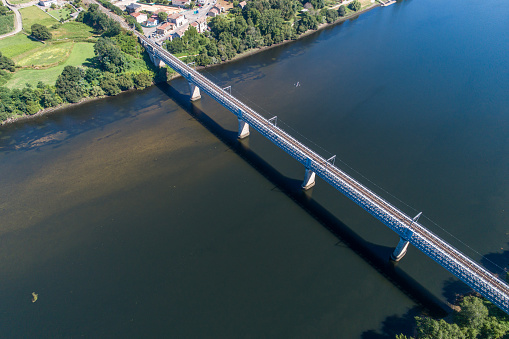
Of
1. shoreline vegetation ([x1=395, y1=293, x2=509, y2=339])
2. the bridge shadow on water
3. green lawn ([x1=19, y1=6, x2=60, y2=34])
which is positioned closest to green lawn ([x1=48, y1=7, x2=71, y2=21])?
green lawn ([x1=19, y1=6, x2=60, y2=34])

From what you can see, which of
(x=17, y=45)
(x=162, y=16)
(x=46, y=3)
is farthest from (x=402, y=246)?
(x=46, y=3)

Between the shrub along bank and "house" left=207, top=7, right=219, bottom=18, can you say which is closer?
the shrub along bank

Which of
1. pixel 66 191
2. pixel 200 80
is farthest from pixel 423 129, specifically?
pixel 66 191

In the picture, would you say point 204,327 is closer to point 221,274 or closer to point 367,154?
point 221,274

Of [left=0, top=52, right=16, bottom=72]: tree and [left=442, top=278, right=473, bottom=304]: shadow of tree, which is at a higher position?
[left=0, top=52, right=16, bottom=72]: tree

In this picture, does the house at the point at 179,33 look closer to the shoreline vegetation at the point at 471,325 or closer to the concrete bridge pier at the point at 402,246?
the concrete bridge pier at the point at 402,246

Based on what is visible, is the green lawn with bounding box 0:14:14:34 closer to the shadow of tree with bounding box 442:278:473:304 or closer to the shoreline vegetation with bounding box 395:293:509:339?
the shoreline vegetation with bounding box 395:293:509:339

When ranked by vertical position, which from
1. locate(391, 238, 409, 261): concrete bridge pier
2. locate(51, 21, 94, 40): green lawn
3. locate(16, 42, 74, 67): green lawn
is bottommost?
locate(391, 238, 409, 261): concrete bridge pier
